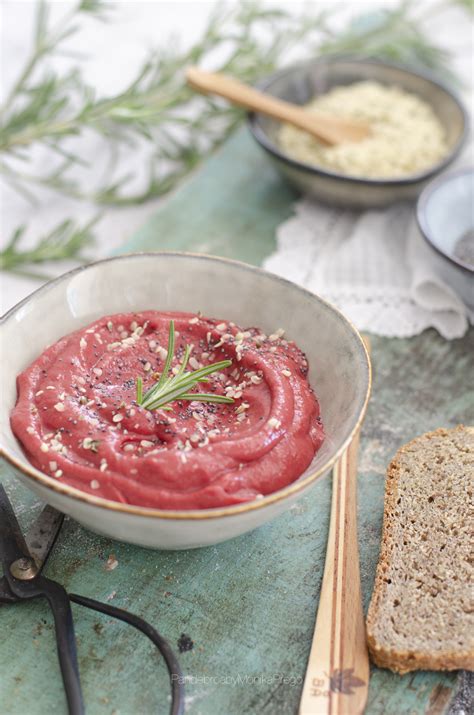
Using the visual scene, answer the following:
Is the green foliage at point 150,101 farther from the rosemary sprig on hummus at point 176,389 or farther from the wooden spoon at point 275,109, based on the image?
the rosemary sprig on hummus at point 176,389

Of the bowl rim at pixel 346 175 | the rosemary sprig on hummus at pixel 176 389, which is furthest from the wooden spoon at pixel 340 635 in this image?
the bowl rim at pixel 346 175

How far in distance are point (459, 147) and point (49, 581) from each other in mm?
2712

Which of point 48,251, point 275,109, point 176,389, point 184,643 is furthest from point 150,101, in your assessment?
point 184,643

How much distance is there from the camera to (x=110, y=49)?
4.68 metres

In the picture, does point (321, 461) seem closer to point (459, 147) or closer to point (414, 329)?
point (414, 329)

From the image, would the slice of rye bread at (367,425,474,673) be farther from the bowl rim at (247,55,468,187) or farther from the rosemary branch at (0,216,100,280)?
the rosemary branch at (0,216,100,280)

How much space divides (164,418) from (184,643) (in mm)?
598

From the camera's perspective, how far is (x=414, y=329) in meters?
3.17

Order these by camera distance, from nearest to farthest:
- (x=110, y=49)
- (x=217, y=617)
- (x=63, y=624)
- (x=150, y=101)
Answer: (x=63, y=624) → (x=217, y=617) → (x=150, y=101) → (x=110, y=49)

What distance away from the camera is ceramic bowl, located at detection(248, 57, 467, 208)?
3494 millimetres

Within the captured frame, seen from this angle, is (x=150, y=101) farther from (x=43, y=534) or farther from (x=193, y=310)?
(x=43, y=534)

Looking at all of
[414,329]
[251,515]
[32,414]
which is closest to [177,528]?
[251,515]

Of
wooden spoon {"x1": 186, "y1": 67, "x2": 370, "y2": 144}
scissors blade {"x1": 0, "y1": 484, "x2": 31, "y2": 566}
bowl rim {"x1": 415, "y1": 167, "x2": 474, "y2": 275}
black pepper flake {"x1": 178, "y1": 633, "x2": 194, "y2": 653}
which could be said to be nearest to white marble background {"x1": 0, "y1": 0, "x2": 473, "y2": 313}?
wooden spoon {"x1": 186, "y1": 67, "x2": 370, "y2": 144}

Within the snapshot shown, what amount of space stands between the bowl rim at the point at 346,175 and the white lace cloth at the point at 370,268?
0.91ft
